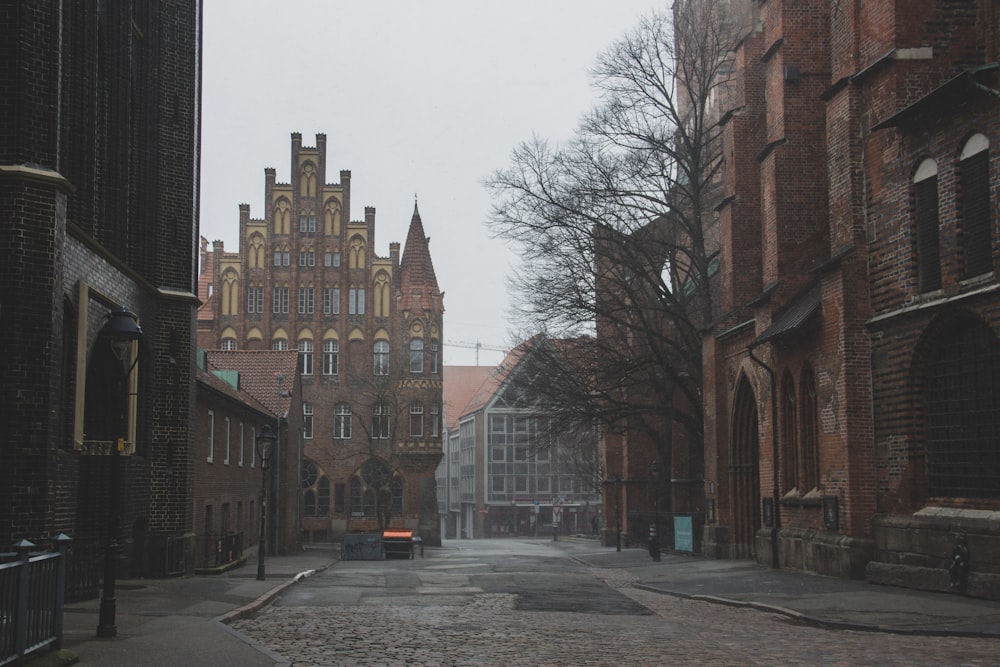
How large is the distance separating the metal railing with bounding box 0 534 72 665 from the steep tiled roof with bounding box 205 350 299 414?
3407 centimetres

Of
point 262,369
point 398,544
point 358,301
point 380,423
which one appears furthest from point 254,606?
point 358,301

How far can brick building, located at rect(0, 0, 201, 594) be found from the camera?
14.5 m

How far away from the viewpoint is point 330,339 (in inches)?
A: 2500

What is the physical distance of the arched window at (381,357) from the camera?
63.3 m

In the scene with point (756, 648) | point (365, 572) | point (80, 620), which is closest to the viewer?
point (756, 648)

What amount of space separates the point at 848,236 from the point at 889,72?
3201mm

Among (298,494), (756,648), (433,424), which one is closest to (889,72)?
(756,648)

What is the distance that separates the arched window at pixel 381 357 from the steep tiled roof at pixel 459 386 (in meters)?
50.4

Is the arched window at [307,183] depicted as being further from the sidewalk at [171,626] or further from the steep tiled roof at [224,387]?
the sidewalk at [171,626]

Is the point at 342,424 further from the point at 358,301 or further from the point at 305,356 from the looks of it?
the point at 358,301

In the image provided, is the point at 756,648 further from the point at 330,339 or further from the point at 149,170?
the point at 330,339

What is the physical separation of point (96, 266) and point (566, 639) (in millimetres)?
10214

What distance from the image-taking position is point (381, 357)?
6350cm

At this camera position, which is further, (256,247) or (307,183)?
(307,183)
